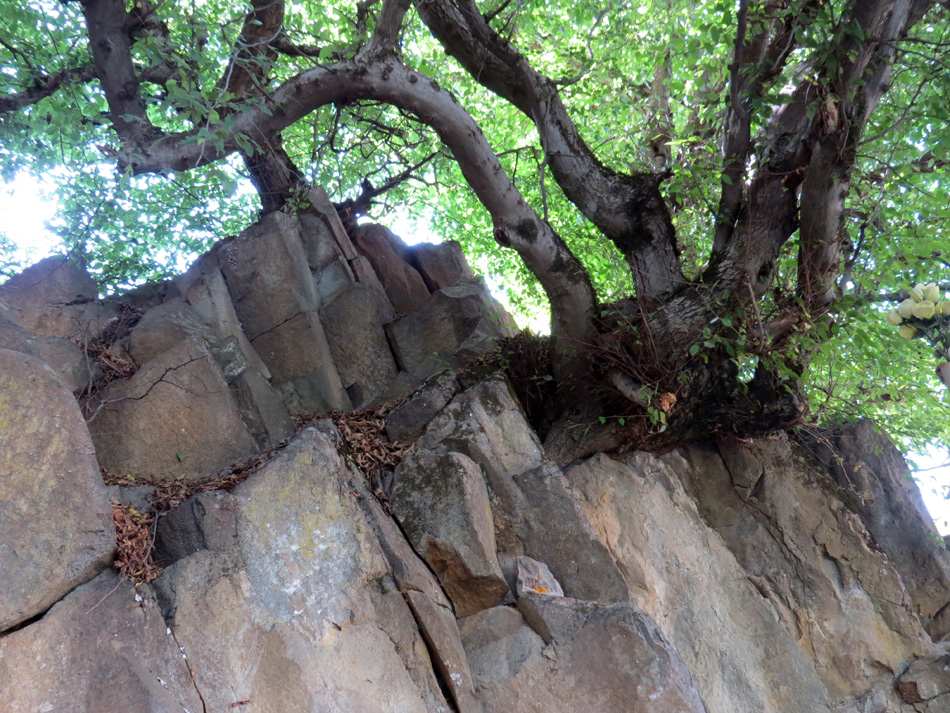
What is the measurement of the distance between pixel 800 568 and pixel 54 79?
7.38 metres

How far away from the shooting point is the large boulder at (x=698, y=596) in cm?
542

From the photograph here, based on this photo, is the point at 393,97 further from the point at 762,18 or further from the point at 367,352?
the point at 762,18

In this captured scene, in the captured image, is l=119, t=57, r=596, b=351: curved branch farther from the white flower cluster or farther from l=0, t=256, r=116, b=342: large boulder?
the white flower cluster

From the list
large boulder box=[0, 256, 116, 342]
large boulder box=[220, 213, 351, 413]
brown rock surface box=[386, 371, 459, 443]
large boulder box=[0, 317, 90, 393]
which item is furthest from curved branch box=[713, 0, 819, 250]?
large boulder box=[0, 256, 116, 342]

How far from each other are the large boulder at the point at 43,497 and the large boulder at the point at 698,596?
340cm

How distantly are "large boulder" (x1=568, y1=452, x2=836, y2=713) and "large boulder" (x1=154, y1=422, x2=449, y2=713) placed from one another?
1950 millimetres

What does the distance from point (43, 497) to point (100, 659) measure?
A: 87cm

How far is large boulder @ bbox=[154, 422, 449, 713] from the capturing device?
12.5 feet

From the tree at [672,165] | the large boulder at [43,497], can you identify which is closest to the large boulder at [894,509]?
the tree at [672,165]

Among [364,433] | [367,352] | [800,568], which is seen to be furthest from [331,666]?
[800,568]

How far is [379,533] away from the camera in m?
4.58

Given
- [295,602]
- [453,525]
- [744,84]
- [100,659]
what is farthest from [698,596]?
[100,659]

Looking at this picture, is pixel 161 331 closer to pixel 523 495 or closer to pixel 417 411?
pixel 417 411

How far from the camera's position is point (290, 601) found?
4094mm
